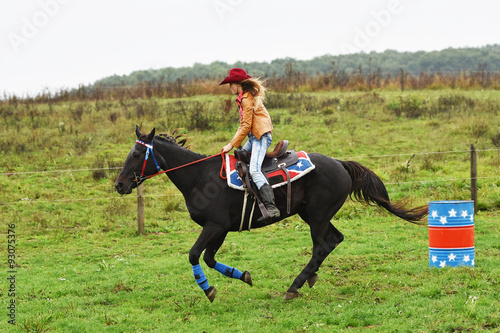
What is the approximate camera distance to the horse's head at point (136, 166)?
677 centimetres

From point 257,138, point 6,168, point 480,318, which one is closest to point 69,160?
point 6,168

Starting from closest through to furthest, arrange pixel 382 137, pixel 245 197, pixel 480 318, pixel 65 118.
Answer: pixel 480 318 < pixel 245 197 < pixel 382 137 < pixel 65 118

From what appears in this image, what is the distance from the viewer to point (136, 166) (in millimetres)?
6820

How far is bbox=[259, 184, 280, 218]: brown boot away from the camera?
668 cm

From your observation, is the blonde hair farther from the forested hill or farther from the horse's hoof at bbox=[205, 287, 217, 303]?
the forested hill

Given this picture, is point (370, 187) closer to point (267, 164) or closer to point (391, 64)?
point (267, 164)

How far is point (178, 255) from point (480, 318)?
5837 millimetres

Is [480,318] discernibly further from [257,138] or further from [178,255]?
[178,255]

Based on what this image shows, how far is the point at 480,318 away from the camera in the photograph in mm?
5336

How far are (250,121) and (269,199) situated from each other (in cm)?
107

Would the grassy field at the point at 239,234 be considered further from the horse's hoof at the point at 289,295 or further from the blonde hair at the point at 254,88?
the blonde hair at the point at 254,88

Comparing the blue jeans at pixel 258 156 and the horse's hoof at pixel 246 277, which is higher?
the blue jeans at pixel 258 156

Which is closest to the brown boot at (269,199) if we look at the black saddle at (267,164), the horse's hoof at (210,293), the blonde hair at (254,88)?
the black saddle at (267,164)

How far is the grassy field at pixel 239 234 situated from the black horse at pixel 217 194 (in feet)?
1.81
